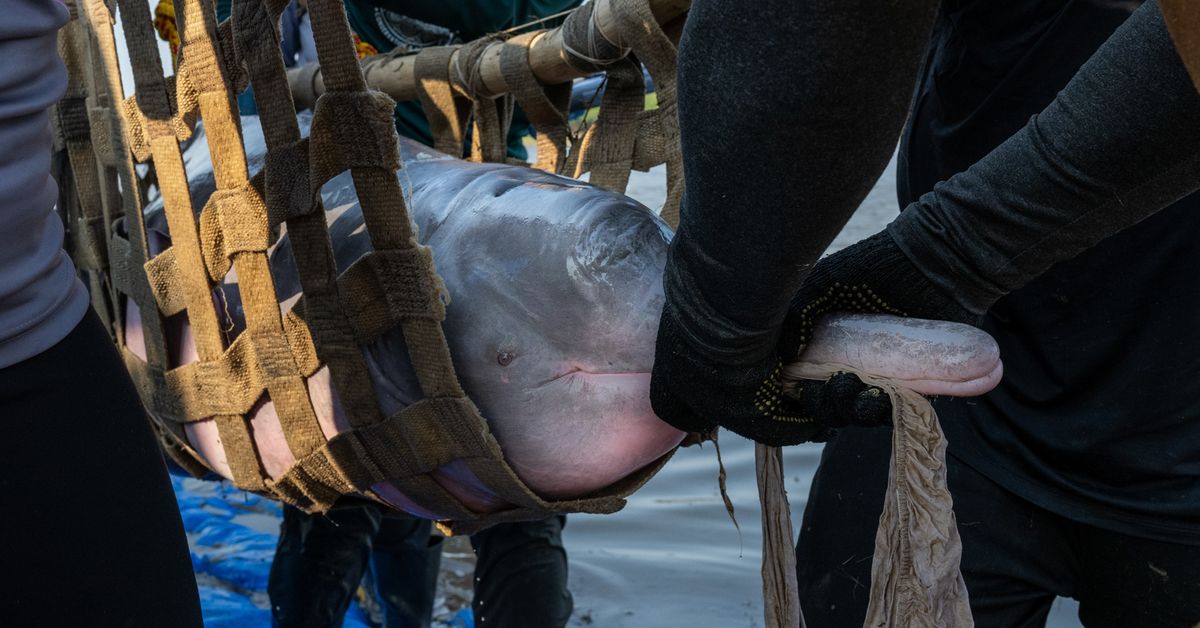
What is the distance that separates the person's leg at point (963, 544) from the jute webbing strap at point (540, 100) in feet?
2.47

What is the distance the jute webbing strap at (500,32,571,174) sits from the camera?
1833 millimetres

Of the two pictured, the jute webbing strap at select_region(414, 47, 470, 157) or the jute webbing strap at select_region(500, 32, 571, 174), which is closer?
the jute webbing strap at select_region(500, 32, 571, 174)

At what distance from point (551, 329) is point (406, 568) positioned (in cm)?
171

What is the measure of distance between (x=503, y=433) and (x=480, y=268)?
0.63 ft

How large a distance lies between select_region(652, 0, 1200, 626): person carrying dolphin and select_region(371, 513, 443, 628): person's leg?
1811mm

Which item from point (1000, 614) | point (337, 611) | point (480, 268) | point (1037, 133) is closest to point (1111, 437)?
point (1000, 614)

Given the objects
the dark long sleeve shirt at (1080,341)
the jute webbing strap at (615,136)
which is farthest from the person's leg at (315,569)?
the dark long sleeve shirt at (1080,341)

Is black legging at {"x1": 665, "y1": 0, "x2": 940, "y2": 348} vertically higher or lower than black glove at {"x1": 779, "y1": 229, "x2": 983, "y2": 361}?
higher

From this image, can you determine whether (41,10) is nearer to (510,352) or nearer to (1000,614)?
(510,352)

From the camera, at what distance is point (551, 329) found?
4.03 ft

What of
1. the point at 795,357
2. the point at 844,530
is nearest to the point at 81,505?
the point at 795,357

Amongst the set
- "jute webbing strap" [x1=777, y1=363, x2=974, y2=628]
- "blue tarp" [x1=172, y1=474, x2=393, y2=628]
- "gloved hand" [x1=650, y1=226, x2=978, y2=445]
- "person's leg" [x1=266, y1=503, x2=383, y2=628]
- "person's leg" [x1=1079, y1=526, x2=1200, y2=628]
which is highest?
"gloved hand" [x1=650, y1=226, x2=978, y2=445]

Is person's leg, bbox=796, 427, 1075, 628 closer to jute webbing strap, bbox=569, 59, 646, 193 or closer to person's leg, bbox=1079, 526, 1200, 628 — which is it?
person's leg, bbox=1079, 526, 1200, 628

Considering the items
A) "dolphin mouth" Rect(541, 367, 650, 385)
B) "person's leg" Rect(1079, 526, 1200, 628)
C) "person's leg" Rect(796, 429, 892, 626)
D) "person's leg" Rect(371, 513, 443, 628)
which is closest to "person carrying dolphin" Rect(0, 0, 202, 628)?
"dolphin mouth" Rect(541, 367, 650, 385)
